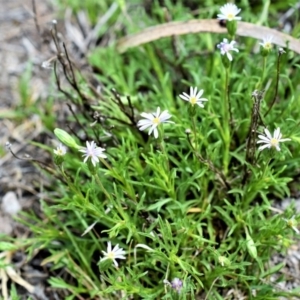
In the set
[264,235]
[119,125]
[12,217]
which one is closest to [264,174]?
[264,235]

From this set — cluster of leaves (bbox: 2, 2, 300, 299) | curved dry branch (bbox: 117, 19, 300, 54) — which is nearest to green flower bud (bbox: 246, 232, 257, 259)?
cluster of leaves (bbox: 2, 2, 300, 299)

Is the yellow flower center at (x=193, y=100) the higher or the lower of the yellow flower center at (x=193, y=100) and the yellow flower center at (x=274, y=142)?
the higher

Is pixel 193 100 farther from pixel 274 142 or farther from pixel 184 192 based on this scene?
pixel 184 192

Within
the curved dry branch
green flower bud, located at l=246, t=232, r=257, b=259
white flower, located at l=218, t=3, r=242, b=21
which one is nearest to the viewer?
green flower bud, located at l=246, t=232, r=257, b=259

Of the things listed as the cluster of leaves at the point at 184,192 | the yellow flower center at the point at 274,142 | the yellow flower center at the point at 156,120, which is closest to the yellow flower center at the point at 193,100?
the cluster of leaves at the point at 184,192

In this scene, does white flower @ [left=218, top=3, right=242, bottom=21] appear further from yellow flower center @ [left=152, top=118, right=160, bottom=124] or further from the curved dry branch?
yellow flower center @ [left=152, top=118, right=160, bottom=124]

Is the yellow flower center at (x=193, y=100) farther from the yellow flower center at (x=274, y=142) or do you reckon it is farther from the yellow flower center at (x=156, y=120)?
the yellow flower center at (x=274, y=142)

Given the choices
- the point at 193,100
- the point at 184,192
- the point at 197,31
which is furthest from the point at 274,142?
the point at 197,31
